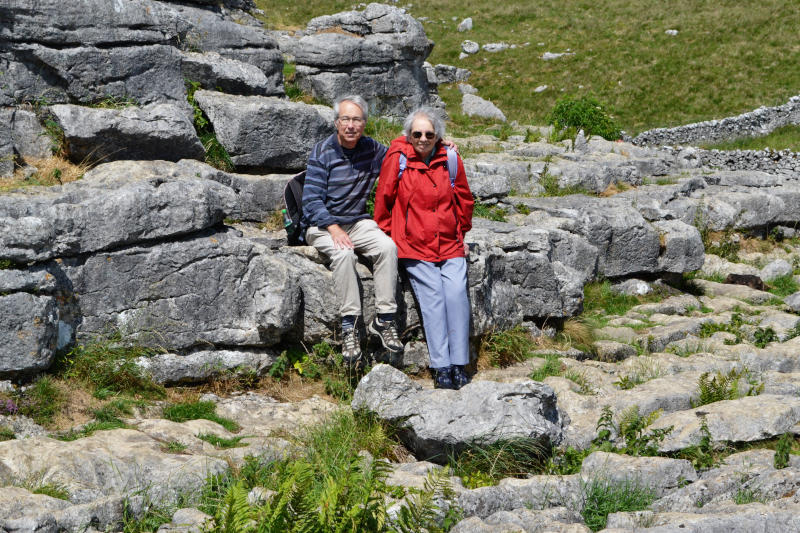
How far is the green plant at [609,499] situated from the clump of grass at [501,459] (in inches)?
33.2

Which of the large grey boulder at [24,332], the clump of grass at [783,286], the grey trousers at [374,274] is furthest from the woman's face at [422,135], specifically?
the clump of grass at [783,286]

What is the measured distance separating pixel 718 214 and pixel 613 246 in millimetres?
4636

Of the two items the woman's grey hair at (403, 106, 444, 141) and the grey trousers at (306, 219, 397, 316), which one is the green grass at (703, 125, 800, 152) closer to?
the woman's grey hair at (403, 106, 444, 141)

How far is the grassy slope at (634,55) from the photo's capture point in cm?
3284

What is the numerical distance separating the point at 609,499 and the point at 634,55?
36280 mm

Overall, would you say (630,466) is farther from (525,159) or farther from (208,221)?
(525,159)

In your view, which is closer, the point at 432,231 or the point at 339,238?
the point at 339,238

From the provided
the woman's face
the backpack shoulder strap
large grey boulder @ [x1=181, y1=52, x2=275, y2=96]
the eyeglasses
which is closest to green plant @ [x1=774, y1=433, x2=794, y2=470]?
the backpack shoulder strap

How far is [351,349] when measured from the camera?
800cm

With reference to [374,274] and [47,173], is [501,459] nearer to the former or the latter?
[374,274]

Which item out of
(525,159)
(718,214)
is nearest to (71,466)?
(525,159)

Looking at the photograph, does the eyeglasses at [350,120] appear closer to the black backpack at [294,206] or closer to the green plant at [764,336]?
the black backpack at [294,206]

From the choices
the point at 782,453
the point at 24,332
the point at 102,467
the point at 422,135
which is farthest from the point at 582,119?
the point at 102,467

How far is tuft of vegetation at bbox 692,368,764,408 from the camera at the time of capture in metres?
7.40
